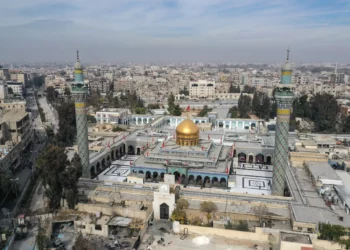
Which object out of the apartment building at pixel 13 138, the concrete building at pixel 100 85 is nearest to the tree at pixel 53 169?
the apartment building at pixel 13 138

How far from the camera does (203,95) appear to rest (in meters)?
80.6

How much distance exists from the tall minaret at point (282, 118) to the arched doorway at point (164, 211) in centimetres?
771

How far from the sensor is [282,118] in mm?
19875

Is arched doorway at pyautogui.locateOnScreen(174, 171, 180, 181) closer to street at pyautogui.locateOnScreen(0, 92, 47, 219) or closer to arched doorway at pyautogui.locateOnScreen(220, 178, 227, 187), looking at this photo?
arched doorway at pyautogui.locateOnScreen(220, 178, 227, 187)

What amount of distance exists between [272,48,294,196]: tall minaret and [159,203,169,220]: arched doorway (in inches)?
304

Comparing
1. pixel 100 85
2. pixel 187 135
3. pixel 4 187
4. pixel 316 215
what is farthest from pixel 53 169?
pixel 100 85

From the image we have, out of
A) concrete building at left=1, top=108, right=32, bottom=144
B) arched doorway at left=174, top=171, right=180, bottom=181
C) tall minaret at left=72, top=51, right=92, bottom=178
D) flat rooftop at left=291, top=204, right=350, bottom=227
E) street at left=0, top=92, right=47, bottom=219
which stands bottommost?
street at left=0, top=92, right=47, bottom=219

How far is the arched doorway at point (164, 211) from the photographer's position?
18.1 metres

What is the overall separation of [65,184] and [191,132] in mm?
11714

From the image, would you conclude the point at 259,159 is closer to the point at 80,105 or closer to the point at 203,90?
the point at 80,105

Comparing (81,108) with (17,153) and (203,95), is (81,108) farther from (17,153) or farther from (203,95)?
(203,95)

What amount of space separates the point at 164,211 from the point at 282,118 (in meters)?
9.40

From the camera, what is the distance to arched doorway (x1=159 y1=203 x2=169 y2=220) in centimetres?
1810

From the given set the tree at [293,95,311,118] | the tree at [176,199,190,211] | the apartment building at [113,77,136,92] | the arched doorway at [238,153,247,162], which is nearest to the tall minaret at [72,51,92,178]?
the tree at [176,199,190,211]
